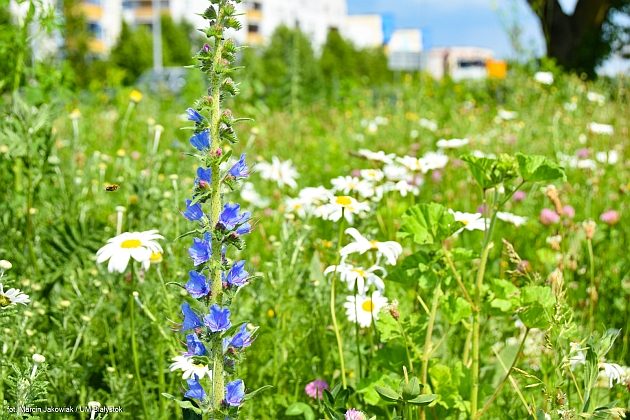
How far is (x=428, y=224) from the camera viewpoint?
168cm

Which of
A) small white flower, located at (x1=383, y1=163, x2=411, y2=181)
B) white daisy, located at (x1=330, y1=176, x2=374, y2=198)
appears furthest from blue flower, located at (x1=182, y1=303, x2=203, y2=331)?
small white flower, located at (x1=383, y1=163, x2=411, y2=181)

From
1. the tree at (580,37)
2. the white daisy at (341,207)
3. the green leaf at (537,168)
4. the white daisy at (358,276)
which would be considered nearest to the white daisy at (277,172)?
the white daisy at (341,207)

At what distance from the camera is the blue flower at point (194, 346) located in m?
1.18

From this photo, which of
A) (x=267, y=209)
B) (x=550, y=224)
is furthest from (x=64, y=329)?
(x=550, y=224)

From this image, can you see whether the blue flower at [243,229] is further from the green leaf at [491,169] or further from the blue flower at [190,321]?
the green leaf at [491,169]

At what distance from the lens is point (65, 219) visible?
2.64 metres

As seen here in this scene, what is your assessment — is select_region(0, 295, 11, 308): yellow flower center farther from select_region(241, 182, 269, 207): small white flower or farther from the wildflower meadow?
select_region(241, 182, 269, 207): small white flower

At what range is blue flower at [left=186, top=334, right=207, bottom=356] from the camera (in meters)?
1.18

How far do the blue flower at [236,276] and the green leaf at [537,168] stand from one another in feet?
2.38

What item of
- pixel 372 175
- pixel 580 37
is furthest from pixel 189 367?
pixel 580 37

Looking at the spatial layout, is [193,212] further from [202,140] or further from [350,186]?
[350,186]


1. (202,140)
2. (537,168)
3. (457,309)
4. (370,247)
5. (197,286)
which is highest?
(202,140)

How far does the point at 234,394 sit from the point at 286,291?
97 cm

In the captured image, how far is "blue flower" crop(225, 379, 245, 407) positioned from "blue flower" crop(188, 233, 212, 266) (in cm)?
21
